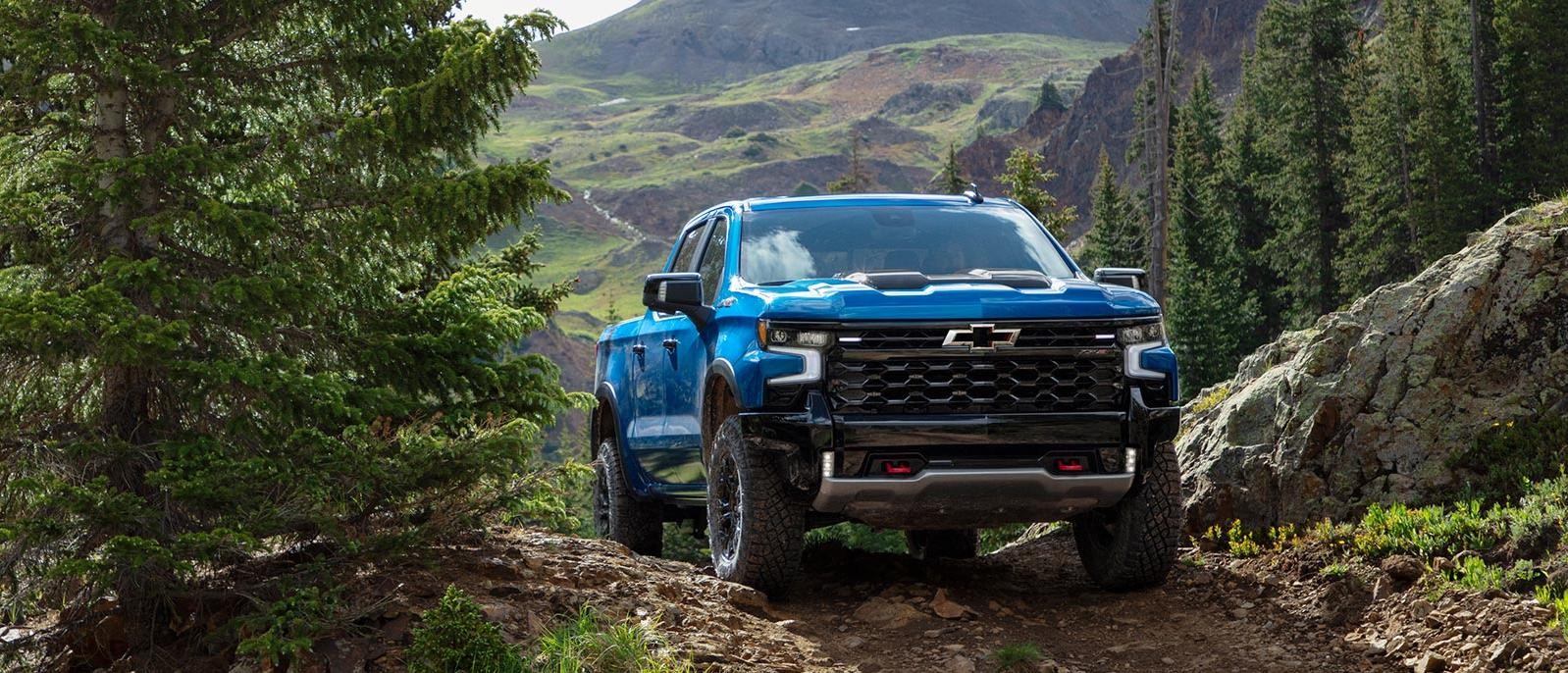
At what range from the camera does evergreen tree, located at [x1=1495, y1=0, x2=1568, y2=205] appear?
49594 millimetres

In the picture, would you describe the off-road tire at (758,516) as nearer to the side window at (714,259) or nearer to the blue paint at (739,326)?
the blue paint at (739,326)

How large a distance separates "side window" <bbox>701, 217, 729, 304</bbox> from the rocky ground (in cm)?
166

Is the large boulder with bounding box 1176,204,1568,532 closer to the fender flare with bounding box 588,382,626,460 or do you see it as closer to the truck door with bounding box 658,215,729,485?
the truck door with bounding box 658,215,729,485

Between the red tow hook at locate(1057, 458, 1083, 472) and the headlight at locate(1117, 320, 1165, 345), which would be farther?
the headlight at locate(1117, 320, 1165, 345)

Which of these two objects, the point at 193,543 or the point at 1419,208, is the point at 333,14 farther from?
the point at 1419,208

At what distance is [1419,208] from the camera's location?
160ft

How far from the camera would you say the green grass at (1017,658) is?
6461 millimetres

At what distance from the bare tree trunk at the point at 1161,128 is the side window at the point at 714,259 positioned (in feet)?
77.3

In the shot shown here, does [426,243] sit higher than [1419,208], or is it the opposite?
[426,243]

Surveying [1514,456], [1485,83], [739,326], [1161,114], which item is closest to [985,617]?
[739,326]

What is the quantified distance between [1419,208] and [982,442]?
46.9m

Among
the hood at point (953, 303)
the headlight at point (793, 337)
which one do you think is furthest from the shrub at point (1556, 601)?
the headlight at point (793, 337)

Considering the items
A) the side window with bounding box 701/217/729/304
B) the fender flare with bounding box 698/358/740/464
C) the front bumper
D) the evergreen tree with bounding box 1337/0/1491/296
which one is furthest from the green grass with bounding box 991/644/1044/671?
the evergreen tree with bounding box 1337/0/1491/296

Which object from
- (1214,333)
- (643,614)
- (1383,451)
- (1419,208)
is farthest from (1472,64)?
(643,614)
